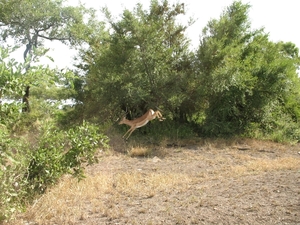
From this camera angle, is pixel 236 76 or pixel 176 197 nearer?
pixel 176 197

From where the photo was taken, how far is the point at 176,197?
534 centimetres

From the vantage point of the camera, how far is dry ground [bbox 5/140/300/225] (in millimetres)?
4367

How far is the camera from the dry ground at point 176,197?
437cm

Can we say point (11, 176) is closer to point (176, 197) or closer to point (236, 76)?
point (176, 197)

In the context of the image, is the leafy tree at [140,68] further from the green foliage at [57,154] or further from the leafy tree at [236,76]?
the green foliage at [57,154]

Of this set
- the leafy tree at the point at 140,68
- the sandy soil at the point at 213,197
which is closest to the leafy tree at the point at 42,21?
the leafy tree at the point at 140,68

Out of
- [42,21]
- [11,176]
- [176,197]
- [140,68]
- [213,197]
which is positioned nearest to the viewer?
[11,176]

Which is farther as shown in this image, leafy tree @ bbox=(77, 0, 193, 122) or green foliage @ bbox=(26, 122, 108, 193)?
leafy tree @ bbox=(77, 0, 193, 122)

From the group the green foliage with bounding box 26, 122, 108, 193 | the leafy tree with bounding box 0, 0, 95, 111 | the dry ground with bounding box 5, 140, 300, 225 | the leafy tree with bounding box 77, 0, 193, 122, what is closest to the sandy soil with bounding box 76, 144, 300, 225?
the dry ground with bounding box 5, 140, 300, 225

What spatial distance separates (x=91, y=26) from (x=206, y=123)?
956cm

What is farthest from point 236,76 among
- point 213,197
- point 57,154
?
point 57,154

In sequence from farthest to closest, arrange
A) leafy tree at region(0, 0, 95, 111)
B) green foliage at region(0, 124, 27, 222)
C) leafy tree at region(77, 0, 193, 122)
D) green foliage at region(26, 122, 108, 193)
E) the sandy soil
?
leafy tree at region(0, 0, 95, 111) < leafy tree at region(77, 0, 193, 122) < green foliage at region(26, 122, 108, 193) < the sandy soil < green foliage at region(0, 124, 27, 222)

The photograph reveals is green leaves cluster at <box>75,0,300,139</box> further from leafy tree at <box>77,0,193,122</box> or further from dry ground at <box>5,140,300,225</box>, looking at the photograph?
dry ground at <box>5,140,300,225</box>

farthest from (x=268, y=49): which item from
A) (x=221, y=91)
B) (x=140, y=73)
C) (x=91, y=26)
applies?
(x=91, y=26)
